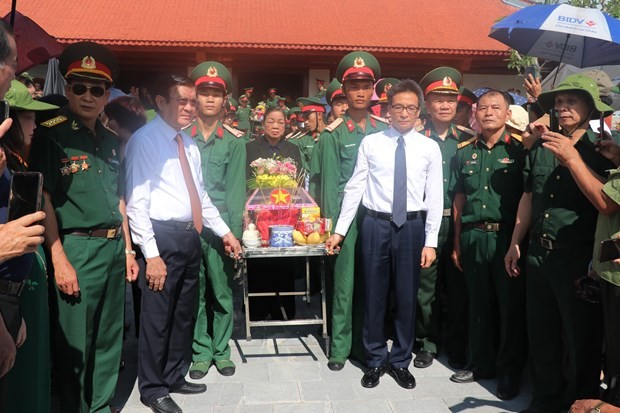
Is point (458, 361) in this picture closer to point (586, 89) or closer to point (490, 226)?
point (490, 226)

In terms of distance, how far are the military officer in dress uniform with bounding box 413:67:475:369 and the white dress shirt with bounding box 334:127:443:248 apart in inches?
18.1

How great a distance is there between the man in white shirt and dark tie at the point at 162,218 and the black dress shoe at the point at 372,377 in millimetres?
1305

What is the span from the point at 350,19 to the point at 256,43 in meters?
2.96

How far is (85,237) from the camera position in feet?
9.82

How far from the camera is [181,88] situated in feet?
11.1

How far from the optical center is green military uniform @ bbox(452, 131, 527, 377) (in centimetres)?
371

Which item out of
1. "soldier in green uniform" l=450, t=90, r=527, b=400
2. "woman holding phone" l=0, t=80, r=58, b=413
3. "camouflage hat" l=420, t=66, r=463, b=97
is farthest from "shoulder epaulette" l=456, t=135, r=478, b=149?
"woman holding phone" l=0, t=80, r=58, b=413

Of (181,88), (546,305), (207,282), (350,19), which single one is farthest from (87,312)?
(350,19)

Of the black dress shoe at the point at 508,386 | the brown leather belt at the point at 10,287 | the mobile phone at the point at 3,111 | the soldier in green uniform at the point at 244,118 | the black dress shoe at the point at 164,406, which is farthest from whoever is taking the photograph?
the soldier in green uniform at the point at 244,118

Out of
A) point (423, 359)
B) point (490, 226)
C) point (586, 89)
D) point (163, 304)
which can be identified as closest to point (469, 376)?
point (423, 359)

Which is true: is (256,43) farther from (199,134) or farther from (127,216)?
(127,216)

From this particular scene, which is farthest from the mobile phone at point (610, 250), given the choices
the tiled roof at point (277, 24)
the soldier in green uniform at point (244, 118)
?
the tiled roof at point (277, 24)

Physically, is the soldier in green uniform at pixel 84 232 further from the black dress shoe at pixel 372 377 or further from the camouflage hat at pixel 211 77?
the black dress shoe at pixel 372 377

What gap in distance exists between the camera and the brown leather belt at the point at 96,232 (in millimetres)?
2975
